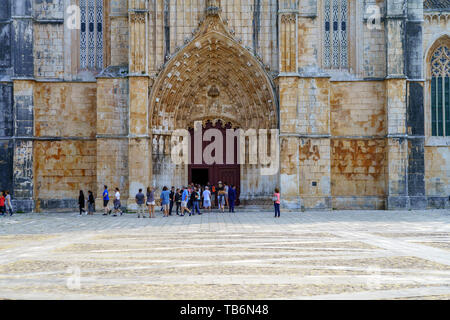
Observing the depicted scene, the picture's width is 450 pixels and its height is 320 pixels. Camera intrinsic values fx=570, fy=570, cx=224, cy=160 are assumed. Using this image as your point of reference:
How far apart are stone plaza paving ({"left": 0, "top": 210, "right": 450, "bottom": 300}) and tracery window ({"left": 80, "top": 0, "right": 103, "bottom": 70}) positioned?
37.8ft

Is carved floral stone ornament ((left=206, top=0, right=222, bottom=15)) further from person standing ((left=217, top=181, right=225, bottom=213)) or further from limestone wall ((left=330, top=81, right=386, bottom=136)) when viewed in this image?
person standing ((left=217, top=181, right=225, bottom=213))

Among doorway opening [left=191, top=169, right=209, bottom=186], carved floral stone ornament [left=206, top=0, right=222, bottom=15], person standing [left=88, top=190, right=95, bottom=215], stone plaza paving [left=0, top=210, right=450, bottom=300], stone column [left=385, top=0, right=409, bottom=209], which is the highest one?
carved floral stone ornament [left=206, top=0, right=222, bottom=15]

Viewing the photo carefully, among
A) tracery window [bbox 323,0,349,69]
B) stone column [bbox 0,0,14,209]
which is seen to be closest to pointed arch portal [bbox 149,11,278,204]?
tracery window [bbox 323,0,349,69]

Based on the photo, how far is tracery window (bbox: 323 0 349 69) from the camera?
28.4 meters

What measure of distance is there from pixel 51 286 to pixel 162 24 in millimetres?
20760

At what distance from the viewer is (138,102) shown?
86.9 ft

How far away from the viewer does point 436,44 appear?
96.6ft

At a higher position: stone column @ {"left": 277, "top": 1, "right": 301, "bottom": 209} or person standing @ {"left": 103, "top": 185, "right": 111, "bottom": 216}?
stone column @ {"left": 277, "top": 1, "right": 301, "bottom": 209}

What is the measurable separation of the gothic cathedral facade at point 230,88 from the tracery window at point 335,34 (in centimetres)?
6

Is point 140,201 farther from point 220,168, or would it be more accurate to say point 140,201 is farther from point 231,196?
point 220,168

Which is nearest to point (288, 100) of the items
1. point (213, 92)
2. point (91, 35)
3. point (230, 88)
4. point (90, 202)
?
point (230, 88)

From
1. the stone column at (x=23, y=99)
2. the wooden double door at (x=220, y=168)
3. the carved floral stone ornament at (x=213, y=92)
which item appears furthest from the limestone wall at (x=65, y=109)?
the carved floral stone ornament at (x=213, y=92)

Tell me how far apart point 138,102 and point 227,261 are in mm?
16899

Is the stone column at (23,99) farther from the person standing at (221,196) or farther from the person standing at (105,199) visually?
the person standing at (221,196)
